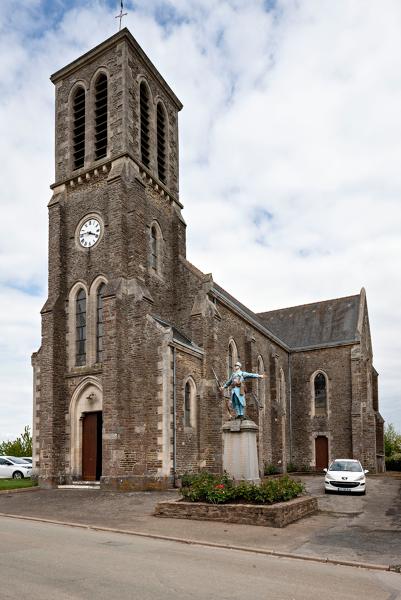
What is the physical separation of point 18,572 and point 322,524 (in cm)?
789

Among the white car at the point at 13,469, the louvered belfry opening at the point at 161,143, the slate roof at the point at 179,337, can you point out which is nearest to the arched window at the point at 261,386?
the slate roof at the point at 179,337

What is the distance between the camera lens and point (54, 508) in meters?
16.2

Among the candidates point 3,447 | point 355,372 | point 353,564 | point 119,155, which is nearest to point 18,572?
point 353,564

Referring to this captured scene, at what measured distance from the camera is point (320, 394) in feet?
125

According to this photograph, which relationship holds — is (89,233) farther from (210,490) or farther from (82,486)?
(210,490)

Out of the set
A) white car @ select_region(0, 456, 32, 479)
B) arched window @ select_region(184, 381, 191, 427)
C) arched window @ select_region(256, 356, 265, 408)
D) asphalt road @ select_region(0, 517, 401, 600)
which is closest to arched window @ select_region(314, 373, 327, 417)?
arched window @ select_region(256, 356, 265, 408)

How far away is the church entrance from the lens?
22.3 m

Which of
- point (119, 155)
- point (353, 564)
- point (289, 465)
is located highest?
point (119, 155)

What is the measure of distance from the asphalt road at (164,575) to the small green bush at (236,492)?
3.17 m

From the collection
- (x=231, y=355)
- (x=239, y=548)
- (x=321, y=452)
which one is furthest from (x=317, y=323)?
(x=239, y=548)

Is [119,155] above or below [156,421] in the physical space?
above

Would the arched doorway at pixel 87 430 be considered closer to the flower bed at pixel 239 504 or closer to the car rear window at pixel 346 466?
the flower bed at pixel 239 504

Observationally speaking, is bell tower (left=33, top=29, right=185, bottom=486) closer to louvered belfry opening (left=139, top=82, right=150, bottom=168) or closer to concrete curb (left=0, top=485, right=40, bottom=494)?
louvered belfry opening (left=139, top=82, right=150, bottom=168)

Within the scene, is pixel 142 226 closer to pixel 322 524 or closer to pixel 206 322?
pixel 206 322
